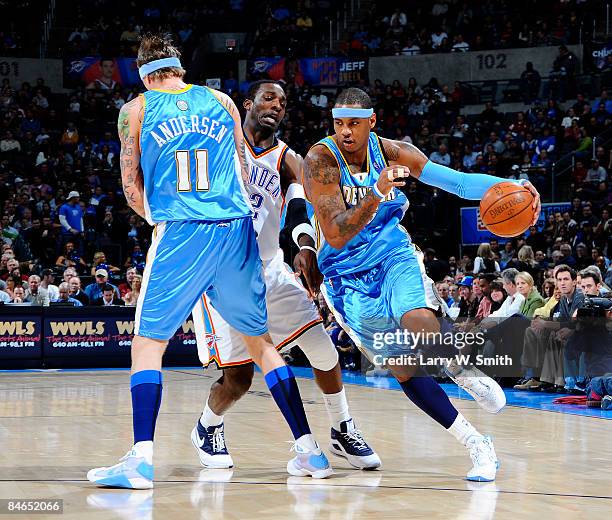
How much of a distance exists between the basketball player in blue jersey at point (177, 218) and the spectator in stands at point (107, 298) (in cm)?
997

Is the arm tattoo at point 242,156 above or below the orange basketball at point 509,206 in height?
above

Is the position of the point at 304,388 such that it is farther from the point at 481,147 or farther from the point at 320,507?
the point at 481,147

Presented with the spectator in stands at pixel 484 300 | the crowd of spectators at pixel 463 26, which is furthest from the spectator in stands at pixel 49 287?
the crowd of spectators at pixel 463 26

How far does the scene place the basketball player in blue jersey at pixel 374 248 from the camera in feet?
16.3

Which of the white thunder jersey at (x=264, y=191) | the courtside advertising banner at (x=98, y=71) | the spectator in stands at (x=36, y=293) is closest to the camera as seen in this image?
the white thunder jersey at (x=264, y=191)

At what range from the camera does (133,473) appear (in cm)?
449

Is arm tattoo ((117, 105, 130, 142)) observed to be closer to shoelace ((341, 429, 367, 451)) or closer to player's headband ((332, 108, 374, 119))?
player's headband ((332, 108, 374, 119))

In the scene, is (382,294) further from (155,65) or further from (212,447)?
(155,65)

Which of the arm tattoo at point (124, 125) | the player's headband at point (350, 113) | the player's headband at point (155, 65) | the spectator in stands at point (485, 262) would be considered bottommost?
the spectator in stands at point (485, 262)

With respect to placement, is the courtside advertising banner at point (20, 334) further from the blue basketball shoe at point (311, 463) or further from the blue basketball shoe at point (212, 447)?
the blue basketball shoe at point (311, 463)

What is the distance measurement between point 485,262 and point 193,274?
10.7 metres

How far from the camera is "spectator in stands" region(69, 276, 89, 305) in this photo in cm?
1456

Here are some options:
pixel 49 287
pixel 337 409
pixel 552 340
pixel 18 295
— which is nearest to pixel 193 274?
pixel 337 409

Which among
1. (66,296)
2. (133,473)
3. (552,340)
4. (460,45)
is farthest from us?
(460,45)
